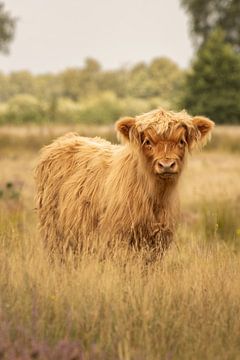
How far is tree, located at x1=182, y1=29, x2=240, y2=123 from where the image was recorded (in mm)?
40625

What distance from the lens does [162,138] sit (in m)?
5.68

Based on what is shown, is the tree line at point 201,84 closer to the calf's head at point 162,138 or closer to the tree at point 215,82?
the tree at point 215,82

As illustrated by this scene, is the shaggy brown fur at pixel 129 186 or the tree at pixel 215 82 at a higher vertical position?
the tree at pixel 215 82

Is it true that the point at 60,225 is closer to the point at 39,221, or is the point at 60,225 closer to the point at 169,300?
the point at 39,221

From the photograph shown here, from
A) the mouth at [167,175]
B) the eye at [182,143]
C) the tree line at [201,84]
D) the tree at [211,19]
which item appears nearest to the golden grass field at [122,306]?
the mouth at [167,175]

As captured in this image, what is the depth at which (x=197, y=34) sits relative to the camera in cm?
5306

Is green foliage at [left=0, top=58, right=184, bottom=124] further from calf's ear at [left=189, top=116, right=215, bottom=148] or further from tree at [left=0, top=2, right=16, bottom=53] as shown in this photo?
calf's ear at [left=189, top=116, right=215, bottom=148]

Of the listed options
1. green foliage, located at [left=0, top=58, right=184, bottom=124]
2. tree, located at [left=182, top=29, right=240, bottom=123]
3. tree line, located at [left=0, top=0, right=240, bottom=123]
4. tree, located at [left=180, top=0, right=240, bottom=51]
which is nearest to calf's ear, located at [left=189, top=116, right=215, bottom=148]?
tree line, located at [left=0, top=0, right=240, bottom=123]

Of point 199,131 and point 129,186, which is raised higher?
point 199,131

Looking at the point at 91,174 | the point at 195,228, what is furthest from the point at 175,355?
the point at 195,228

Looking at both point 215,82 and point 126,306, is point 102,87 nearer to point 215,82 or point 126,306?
point 215,82

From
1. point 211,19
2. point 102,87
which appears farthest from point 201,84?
point 102,87

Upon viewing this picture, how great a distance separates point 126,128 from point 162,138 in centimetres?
45

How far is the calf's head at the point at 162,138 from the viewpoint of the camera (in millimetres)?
5621
